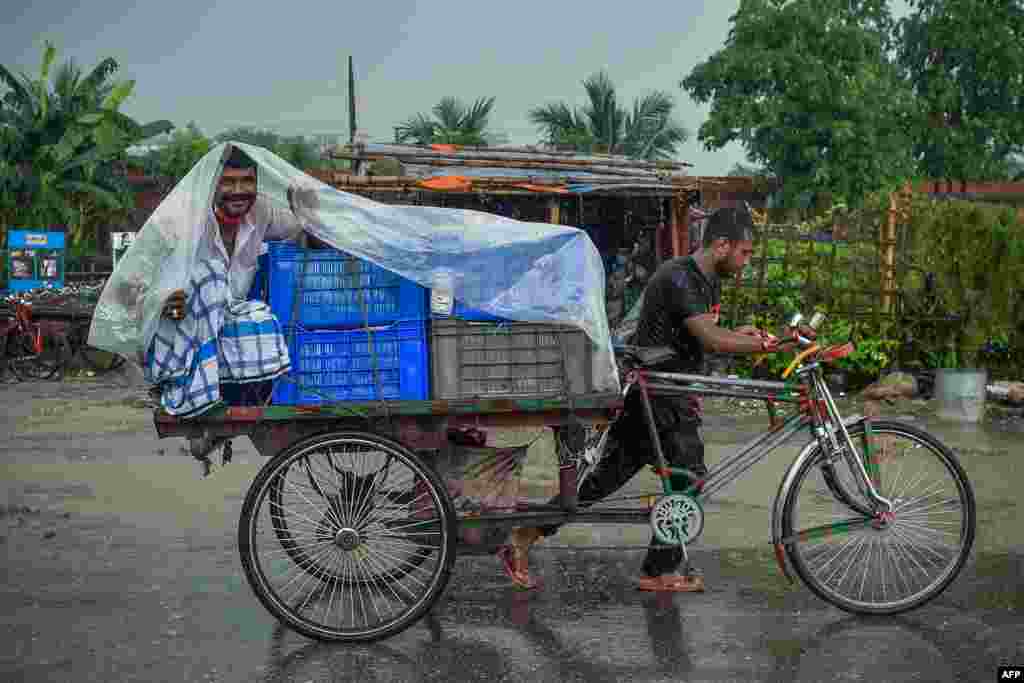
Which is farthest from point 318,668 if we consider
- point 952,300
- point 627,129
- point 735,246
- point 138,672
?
point 627,129

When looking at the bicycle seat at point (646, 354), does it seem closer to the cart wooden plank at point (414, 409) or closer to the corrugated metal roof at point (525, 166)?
the cart wooden plank at point (414, 409)

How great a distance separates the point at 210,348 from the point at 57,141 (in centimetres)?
2794

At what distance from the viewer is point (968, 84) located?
41250mm

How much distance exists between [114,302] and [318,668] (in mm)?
1594

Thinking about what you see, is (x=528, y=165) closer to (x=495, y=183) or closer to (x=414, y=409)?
(x=495, y=183)

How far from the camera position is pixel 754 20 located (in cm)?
3712

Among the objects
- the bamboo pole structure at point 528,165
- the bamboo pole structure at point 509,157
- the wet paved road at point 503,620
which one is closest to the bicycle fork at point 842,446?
the wet paved road at point 503,620

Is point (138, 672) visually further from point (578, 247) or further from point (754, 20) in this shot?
point (754, 20)

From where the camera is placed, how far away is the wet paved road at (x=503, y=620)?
4652mm

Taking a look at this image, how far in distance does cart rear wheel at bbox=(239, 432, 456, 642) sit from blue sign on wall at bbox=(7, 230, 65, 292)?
63.7ft

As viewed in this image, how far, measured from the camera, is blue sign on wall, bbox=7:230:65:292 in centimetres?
2331

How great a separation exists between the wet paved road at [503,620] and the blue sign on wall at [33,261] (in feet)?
55.3

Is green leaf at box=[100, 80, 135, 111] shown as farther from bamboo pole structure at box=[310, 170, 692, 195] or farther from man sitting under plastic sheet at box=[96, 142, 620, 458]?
man sitting under plastic sheet at box=[96, 142, 620, 458]

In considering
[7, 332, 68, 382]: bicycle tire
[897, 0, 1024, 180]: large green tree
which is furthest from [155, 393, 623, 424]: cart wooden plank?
[897, 0, 1024, 180]: large green tree
